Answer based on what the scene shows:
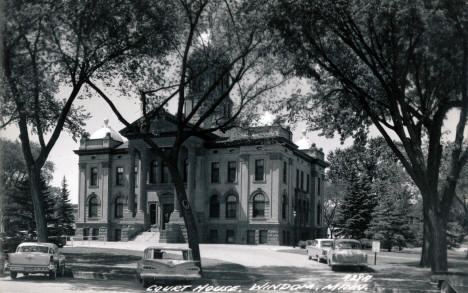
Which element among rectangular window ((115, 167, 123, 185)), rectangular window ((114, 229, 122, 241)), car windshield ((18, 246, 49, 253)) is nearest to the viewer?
→ car windshield ((18, 246, 49, 253))

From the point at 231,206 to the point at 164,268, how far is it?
36561mm

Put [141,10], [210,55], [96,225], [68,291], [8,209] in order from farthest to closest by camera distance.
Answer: [96,225] → [8,209] → [210,55] → [141,10] → [68,291]

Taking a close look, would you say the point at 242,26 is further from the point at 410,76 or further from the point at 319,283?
the point at 319,283

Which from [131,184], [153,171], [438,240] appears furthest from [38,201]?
[153,171]

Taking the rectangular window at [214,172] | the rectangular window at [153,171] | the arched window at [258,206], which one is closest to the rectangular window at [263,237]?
the arched window at [258,206]

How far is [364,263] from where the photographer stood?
25.0m

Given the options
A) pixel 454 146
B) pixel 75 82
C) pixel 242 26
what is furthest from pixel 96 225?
pixel 454 146

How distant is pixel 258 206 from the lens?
52.0 m

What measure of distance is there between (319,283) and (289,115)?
8106 millimetres

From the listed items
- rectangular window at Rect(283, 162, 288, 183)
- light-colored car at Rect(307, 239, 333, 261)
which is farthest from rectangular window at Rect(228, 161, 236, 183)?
light-colored car at Rect(307, 239, 333, 261)

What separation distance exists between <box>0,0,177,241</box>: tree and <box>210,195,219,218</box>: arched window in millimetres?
29703

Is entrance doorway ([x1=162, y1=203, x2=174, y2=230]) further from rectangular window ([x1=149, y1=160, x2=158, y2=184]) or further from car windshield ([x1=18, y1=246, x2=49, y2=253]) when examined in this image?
car windshield ([x1=18, y1=246, x2=49, y2=253])

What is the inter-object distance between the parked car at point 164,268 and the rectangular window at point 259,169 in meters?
34.8

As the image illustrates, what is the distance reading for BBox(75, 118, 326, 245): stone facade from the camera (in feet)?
168
